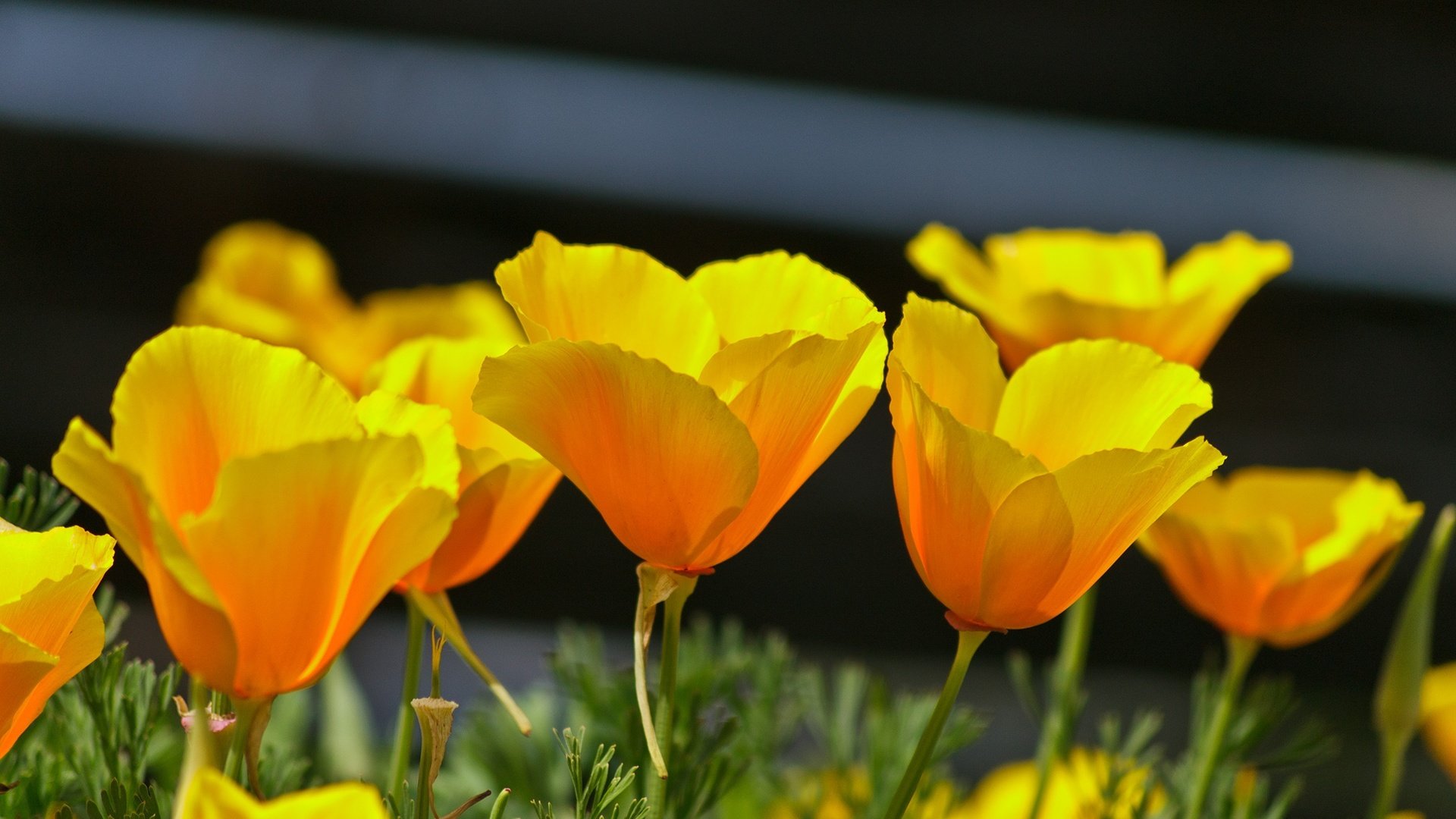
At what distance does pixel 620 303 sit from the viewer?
0.27 meters

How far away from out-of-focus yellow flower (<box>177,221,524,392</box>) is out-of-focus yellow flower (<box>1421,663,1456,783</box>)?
1.02 feet

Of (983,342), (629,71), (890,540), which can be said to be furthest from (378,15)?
(983,342)

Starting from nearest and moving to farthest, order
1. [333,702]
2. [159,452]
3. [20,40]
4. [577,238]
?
[159,452] < [333,702] < [20,40] < [577,238]

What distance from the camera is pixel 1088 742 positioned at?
1.26 m

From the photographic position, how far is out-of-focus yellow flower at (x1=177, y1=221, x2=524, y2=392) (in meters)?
0.53

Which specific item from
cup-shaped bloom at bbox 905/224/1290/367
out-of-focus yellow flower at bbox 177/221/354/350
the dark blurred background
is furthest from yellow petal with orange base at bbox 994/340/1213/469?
the dark blurred background

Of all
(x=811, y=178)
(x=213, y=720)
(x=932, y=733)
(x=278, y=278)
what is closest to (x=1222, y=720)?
(x=932, y=733)

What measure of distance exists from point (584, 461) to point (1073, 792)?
0.72ft

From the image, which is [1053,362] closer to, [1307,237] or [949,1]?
[949,1]

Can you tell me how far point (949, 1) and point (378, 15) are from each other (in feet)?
1.78

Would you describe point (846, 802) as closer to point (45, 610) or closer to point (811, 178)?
point (45, 610)

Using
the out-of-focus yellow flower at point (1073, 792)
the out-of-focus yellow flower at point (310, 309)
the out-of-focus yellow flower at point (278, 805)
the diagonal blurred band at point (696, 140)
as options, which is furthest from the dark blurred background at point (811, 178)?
the out-of-focus yellow flower at point (278, 805)

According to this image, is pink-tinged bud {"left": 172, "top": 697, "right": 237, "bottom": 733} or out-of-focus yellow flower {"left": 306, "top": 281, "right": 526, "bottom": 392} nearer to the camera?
pink-tinged bud {"left": 172, "top": 697, "right": 237, "bottom": 733}

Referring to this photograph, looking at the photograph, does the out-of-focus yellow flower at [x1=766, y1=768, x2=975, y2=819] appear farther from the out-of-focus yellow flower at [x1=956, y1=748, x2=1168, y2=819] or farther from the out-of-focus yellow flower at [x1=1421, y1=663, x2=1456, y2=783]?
the out-of-focus yellow flower at [x1=1421, y1=663, x2=1456, y2=783]
